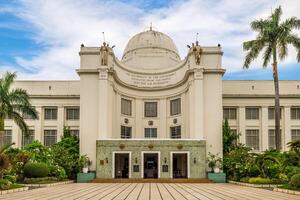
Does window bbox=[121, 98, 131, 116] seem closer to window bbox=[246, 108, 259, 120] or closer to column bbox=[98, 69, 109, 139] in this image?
column bbox=[98, 69, 109, 139]

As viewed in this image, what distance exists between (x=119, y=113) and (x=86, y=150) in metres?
6.09

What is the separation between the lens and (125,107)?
145 ft

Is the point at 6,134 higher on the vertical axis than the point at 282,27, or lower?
lower

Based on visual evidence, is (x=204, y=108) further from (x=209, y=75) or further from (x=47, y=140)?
(x=47, y=140)

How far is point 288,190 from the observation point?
21562 mm

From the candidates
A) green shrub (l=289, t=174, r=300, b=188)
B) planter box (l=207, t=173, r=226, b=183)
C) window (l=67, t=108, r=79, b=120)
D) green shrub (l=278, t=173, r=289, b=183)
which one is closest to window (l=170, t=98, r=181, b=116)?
planter box (l=207, t=173, r=226, b=183)

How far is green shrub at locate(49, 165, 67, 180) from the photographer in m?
33.2

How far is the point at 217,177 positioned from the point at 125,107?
12743mm

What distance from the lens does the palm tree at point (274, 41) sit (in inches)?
1416

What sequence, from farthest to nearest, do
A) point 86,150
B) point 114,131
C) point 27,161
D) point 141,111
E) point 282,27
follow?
point 141,111 → point 114,131 → point 86,150 → point 282,27 → point 27,161

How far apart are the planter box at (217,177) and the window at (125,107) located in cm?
1178

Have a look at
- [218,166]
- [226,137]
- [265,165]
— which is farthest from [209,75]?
[265,165]

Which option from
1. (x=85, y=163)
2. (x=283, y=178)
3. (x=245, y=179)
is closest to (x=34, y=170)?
(x=85, y=163)

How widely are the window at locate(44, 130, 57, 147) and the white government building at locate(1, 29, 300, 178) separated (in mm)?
108
